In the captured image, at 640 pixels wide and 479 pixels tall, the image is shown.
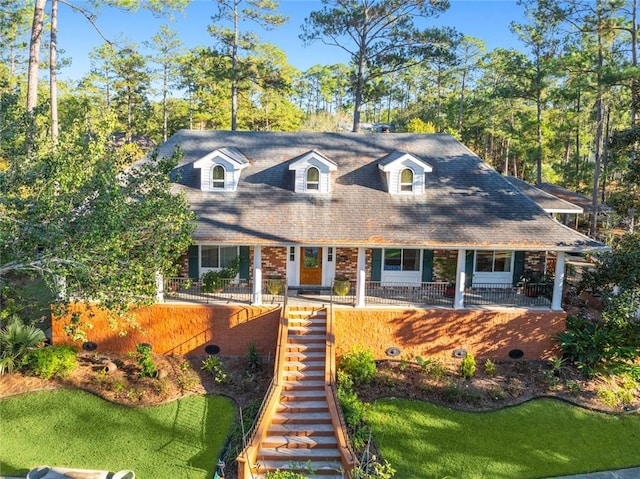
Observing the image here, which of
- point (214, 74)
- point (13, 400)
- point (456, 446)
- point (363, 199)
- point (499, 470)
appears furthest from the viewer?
point (214, 74)

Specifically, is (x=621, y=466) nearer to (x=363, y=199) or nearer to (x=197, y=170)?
(x=363, y=199)

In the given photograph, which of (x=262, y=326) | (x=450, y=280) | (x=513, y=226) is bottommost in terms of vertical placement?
(x=262, y=326)

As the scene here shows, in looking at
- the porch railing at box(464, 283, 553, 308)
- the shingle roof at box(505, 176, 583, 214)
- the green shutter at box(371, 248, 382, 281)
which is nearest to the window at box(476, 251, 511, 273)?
the porch railing at box(464, 283, 553, 308)

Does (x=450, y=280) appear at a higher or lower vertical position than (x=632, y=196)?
lower

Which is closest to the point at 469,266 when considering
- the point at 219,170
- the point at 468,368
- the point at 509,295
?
the point at 509,295

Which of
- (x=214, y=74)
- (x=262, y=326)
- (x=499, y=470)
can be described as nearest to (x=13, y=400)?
(x=262, y=326)

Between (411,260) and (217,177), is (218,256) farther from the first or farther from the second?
(411,260)
